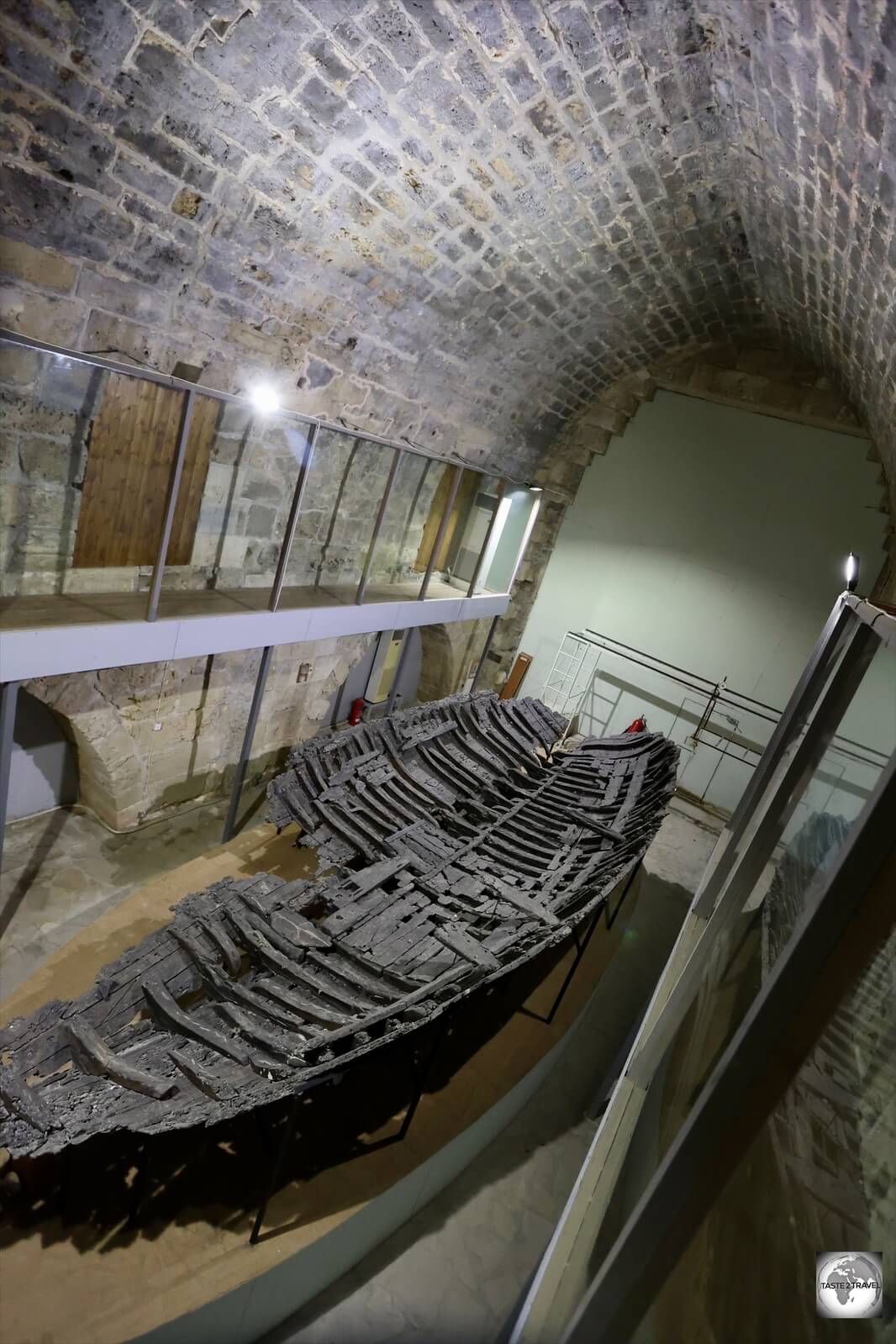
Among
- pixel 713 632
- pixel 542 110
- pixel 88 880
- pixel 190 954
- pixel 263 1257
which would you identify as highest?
pixel 542 110

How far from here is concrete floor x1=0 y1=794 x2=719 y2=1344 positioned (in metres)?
3.60

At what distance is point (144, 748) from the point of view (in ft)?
21.1

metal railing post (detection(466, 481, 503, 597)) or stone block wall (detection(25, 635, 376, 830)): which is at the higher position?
metal railing post (detection(466, 481, 503, 597))

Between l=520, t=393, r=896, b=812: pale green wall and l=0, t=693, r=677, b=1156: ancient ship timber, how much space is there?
3703mm

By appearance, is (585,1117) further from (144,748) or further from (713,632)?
(713,632)

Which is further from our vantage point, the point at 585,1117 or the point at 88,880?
the point at 88,880

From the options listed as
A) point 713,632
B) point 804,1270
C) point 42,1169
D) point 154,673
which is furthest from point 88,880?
point 713,632

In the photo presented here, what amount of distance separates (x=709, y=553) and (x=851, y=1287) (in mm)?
9924

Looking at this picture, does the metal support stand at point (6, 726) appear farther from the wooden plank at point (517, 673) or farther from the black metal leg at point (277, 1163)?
the wooden plank at point (517, 673)

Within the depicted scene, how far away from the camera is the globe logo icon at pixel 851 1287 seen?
102 centimetres

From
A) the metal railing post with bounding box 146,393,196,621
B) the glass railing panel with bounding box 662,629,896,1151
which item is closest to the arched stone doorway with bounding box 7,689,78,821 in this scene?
the metal railing post with bounding box 146,393,196,621

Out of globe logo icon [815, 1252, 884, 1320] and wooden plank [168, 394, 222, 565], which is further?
wooden plank [168, 394, 222, 565]

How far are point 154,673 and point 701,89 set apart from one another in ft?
19.2

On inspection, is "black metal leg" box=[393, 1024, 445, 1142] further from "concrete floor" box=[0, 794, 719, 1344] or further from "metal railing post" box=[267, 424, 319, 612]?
"metal railing post" box=[267, 424, 319, 612]
